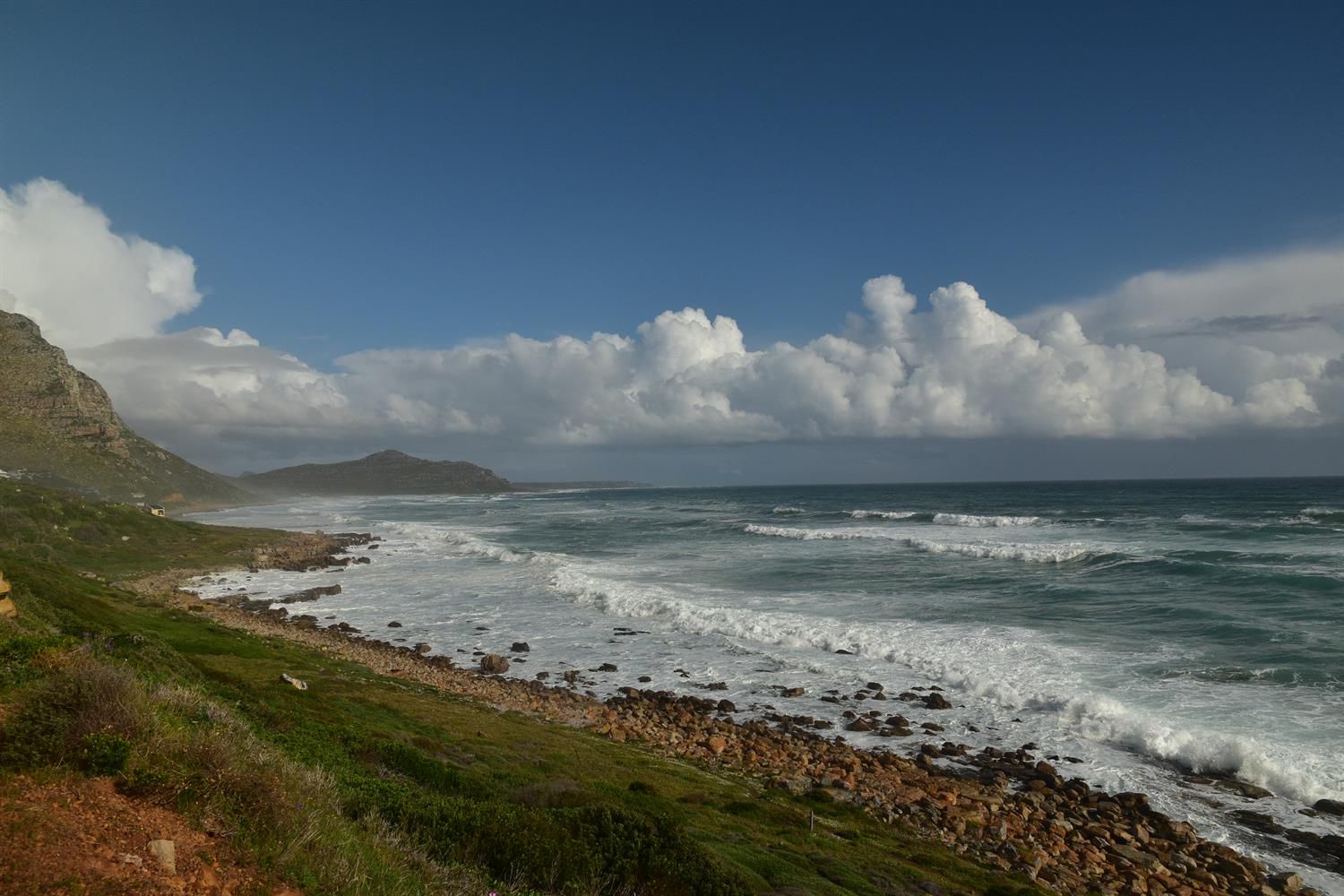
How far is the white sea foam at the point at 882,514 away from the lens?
8606cm

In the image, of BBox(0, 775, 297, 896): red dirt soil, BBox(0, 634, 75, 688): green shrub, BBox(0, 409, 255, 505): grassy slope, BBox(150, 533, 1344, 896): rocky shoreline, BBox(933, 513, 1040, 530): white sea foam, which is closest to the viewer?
BBox(0, 775, 297, 896): red dirt soil

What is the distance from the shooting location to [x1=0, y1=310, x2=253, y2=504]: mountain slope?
8444 cm

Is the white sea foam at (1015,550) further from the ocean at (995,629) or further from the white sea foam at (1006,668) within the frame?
the white sea foam at (1006,668)

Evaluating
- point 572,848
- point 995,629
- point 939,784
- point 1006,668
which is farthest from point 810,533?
point 572,848

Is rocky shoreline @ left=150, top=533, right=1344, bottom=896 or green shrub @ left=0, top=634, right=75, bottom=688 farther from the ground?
green shrub @ left=0, top=634, right=75, bottom=688

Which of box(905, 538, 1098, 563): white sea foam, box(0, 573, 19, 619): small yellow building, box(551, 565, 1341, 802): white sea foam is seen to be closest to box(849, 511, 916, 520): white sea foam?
box(905, 538, 1098, 563): white sea foam

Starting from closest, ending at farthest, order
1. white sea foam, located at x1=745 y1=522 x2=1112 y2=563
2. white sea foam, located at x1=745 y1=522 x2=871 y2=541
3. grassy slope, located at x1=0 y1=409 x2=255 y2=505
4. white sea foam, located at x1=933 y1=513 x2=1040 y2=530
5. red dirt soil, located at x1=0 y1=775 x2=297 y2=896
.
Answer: red dirt soil, located at x1=0 y1=775 x2=297 y2=896 → white sea foam, located at x1=745 y1=522 x2=1112 y2=563 → white sea foam, located at x1=745 y1=522 x2=871 y2=541 → white sea foam, located at x1=933 y1=513 x2=1040 y2=530 → grassy slope, located at x1=0 y1=409 x2=255 y2=505

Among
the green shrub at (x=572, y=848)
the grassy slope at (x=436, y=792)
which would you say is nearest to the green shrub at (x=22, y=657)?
the grassy slope at (x=436, y=792)

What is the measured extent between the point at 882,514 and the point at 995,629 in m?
64.7

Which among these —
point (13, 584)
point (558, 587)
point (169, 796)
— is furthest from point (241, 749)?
point (558, 587)

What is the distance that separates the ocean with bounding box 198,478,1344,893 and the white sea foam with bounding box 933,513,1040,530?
1323 centimetres

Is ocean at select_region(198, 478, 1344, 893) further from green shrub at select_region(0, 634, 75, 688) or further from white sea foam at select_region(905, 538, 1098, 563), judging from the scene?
green shrub at select_region(0, 634, 75, 688)

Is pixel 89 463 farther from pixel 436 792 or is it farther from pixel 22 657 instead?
pixel 436 792

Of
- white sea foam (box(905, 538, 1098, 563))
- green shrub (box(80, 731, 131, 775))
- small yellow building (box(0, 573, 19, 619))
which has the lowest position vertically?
white sea foam (box(905, 538, 1098, 563))
